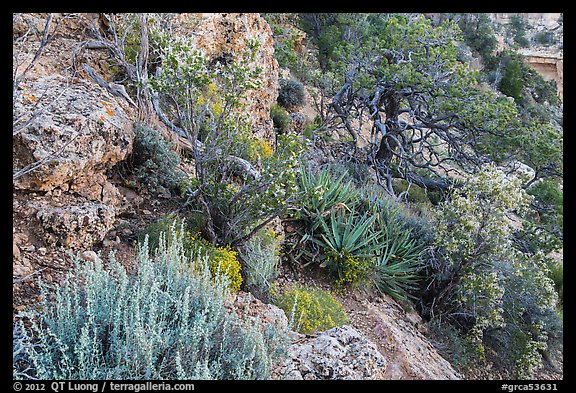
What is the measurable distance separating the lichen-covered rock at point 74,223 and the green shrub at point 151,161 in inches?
Result: 34.7

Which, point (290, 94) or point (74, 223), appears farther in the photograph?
point (290, 94)

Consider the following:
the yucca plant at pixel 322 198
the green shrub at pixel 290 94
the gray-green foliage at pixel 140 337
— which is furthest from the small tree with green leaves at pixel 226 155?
the green shrub at pixel 290 94

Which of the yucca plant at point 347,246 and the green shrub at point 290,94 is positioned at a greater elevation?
the green shrub at point 290,94

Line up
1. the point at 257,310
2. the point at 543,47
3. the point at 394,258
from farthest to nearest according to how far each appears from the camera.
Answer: the point at 543,47
the point at 394,258
the point at 257,310

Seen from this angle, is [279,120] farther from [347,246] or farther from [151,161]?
[151,161]

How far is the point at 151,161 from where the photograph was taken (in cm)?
454

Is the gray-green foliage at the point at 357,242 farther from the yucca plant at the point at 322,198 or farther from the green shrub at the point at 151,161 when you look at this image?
the green shrub at the point at 151,161

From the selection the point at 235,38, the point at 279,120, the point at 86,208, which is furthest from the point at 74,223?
the point at 279,120

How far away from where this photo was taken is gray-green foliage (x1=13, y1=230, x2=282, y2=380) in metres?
2.33

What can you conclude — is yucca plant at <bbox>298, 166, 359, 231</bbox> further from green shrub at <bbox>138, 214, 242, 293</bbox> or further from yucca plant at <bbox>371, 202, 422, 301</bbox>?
green shrub at <bbox>138, 214, 242, 293</bbox>

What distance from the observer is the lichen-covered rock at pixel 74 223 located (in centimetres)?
339

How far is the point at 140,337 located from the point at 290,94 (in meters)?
8.87

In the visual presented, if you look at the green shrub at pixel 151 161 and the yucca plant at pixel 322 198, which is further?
the yucca plant at pixel 322 198

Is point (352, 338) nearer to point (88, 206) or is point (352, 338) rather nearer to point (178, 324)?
point (178, 324)
